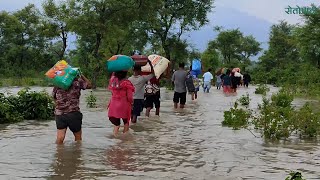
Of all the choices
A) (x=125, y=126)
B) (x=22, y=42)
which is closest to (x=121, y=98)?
(x=125, y=126)

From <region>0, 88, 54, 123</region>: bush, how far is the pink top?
330 cm

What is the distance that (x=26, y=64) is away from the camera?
54.6 meters

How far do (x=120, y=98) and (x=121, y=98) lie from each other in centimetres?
2

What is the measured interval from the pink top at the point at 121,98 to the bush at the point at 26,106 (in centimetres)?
330

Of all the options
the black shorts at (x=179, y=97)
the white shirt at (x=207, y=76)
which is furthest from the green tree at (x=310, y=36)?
the black shorts at (x=179, y=97)

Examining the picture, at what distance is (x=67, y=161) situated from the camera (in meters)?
7.15

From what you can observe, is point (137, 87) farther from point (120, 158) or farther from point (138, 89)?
point (120, 158)

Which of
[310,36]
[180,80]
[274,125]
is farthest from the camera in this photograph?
[310,36]

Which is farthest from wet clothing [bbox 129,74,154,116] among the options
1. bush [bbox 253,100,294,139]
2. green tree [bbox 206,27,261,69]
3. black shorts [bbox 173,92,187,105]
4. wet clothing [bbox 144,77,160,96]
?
green tree [bbox 206,27,261,69]

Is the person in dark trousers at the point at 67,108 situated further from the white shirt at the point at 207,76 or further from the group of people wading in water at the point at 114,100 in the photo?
the white shirt at the point at 207,76

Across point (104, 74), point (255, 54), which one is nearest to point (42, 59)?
point (104, 74)

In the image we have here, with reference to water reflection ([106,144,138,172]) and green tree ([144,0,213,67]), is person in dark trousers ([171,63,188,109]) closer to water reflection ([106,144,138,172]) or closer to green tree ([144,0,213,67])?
water reflection ([106,144,138,172])

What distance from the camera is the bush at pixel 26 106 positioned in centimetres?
1212

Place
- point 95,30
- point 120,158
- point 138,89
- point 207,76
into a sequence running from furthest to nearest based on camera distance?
point 95,30, point 207,76, point 138,89, point 120,158
